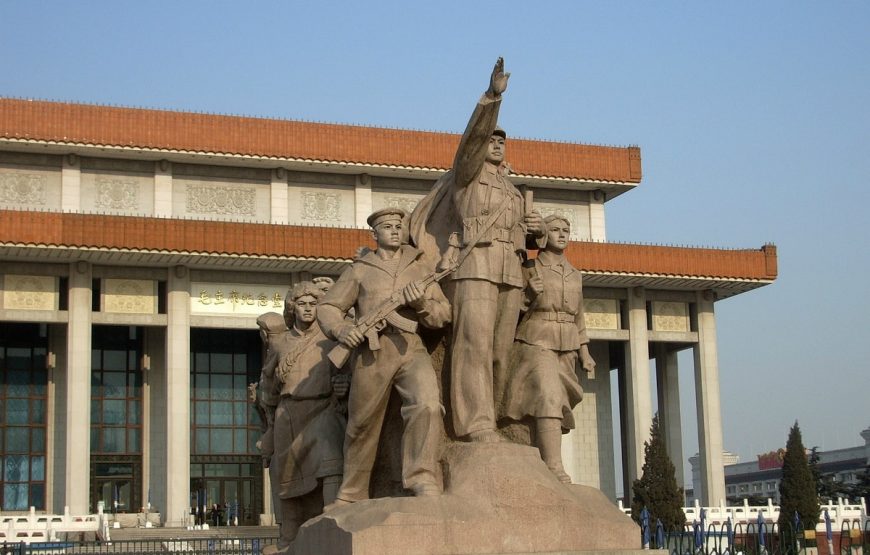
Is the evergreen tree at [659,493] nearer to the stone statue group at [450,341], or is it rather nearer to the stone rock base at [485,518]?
the stone statue group at [450,341]

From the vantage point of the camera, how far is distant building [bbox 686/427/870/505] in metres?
66.8

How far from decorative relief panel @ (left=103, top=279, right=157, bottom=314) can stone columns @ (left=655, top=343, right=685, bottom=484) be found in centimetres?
1554

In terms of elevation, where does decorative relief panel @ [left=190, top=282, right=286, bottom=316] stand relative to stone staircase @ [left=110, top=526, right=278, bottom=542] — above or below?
above

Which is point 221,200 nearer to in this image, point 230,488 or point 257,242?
point 257,242

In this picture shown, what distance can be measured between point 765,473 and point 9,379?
55077 mm

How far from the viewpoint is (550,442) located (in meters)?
8.25

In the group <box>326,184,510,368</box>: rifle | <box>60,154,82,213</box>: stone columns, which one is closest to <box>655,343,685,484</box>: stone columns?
<box>60,154,82,213</box>: stone columns

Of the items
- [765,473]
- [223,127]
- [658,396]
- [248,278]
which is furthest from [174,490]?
[765,473]

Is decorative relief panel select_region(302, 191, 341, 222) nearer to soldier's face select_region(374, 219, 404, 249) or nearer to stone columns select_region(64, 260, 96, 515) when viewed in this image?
stone columns select_region(64, 260, 96, 515)

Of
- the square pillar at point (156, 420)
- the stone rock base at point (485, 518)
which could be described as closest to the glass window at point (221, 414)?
the square pillar at point (156, 420)

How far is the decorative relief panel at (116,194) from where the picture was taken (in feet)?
118

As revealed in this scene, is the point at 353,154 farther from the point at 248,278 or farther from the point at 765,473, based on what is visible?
the point at 765,473

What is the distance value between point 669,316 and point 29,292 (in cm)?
1800

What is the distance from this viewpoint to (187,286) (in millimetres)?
34062
